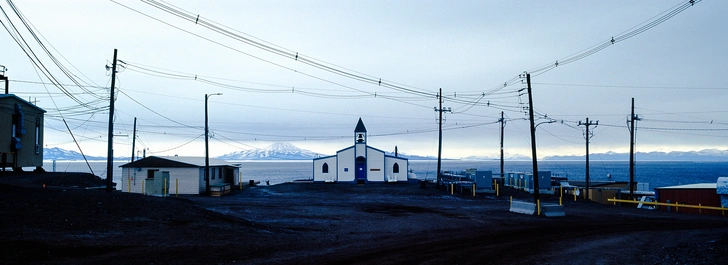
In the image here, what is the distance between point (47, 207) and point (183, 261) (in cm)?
911

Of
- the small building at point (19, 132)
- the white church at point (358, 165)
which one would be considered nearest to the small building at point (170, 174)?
the small building at point (19, 132)

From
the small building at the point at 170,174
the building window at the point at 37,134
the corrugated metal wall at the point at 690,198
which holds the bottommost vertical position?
the corrugated metal wall at the point at 690,198

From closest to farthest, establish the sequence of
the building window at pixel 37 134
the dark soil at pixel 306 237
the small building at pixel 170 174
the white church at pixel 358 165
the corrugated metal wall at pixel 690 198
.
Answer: the dark soil at pixel 306 237 → the corrugated metal wall at pixel 690 198 → the building window at pixel 37 134 → the small building at pixel 170 174 → the white church at pixel 358 165

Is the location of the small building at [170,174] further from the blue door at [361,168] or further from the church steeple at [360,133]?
the church steeple at [360,133]

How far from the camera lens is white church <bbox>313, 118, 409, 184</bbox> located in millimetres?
63750

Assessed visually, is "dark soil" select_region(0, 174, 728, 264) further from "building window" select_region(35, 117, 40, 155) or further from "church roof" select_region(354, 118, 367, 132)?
"church roof" select_region(354, 118, 367, 132)

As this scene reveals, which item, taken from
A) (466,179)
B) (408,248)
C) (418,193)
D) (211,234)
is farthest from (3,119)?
(466,179)

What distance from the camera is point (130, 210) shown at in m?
20.8

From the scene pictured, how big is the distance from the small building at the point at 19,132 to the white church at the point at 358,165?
95.6ft

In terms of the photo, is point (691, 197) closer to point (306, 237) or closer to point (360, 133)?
point (306, 237)

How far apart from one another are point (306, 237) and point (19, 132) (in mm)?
33957

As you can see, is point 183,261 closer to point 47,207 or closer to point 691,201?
point 47,207

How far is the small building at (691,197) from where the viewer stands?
36.1 m

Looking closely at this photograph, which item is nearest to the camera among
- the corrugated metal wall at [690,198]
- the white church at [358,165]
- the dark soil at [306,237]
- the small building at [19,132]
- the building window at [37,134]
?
the dark soil at [306,237]
